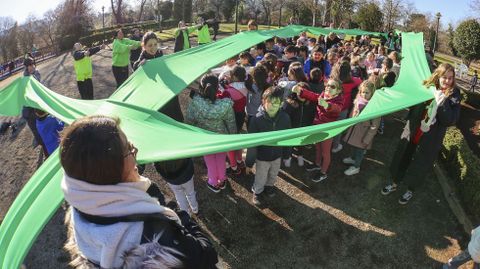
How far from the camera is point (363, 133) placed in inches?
211

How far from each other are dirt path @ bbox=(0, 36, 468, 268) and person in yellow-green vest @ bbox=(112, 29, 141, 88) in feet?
11.0

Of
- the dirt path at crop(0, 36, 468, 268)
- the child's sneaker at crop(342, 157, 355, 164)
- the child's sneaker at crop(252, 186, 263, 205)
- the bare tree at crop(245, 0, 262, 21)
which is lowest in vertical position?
the dirt path at crop(0, 36, 468, 268)

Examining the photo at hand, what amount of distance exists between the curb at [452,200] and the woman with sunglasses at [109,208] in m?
4.50

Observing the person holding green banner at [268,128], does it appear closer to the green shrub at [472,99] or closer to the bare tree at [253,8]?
the green shrub at [472,99]

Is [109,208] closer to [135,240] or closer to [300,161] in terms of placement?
[135,240]

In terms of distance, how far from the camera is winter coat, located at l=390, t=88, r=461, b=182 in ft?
13.6

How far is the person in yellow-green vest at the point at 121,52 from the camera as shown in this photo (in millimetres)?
8109

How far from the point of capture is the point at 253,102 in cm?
557

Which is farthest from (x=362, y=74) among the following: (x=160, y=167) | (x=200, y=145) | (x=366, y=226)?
(x=200, y=145)

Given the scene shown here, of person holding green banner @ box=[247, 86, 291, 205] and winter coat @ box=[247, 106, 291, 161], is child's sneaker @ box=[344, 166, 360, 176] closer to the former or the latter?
person holding green banner @ box=[247, 86, 291, 205]

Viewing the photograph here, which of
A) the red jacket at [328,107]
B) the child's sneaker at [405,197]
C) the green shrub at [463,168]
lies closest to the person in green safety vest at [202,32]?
the red jacket at [328,107]

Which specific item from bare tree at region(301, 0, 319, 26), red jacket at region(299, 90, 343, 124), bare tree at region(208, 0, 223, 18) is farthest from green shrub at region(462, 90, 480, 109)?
bare tree at region(208, 0, 223, 18)

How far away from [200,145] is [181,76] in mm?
2473

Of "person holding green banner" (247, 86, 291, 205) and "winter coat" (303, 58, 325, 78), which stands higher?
"winter coat" (303, 58, 325, 78)
